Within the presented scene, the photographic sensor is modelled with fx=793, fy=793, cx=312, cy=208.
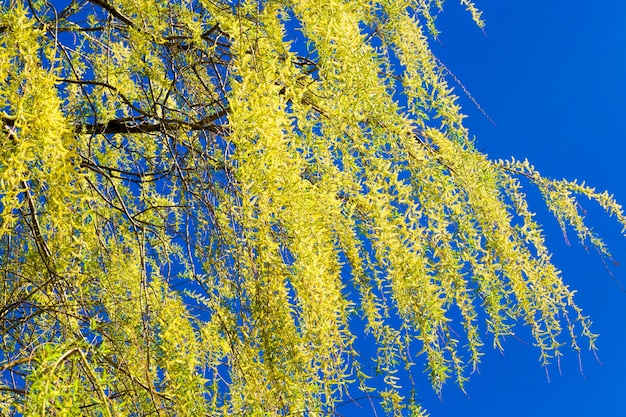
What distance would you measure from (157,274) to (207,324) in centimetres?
50

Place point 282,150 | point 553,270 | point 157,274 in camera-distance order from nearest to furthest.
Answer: point 282,150
point 553,270
point 157,274

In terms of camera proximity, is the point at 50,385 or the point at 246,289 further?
the point at 246,289

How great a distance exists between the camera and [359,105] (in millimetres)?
1662

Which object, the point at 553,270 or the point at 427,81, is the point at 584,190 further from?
the point at 427,81

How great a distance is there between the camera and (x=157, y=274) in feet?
8.86

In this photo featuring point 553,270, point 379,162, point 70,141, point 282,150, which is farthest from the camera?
point 553,270

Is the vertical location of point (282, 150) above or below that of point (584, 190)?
below

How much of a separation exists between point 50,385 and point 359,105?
0.82 metres

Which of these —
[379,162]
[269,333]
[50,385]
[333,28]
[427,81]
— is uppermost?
[427,81]

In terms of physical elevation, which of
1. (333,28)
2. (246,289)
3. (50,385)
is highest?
(333,28)

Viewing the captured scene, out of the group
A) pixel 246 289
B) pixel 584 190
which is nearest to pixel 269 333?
pixel 246 289

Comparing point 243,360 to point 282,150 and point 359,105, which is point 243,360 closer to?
point 282,150

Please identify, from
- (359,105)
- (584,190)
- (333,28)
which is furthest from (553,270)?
(333,28)

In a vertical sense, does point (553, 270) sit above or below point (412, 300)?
above
